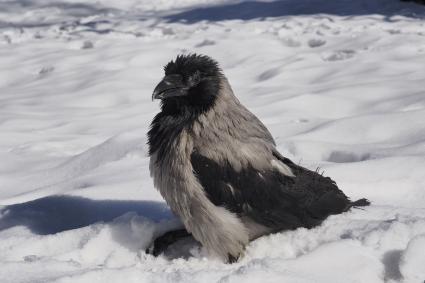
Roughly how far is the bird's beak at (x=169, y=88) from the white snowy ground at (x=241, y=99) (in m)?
0.59

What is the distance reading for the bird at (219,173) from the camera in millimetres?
2426

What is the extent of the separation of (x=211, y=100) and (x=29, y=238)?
1011 mm

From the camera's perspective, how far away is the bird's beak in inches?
100

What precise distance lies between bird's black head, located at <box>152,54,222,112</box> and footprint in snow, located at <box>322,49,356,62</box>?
4513mm

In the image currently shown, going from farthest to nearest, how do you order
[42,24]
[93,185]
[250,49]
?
[42,24] < [250,49] < [93,185]

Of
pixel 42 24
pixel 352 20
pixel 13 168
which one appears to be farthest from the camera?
pixel 42 24

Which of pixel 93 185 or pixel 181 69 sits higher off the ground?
pixel 181 69

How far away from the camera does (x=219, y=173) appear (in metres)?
2.41

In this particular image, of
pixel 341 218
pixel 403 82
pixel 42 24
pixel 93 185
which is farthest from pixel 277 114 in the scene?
pixel 42 24

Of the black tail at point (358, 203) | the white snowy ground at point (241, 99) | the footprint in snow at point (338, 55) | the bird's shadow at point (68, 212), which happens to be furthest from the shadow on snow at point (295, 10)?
the bird's shadow at point (68, 212)

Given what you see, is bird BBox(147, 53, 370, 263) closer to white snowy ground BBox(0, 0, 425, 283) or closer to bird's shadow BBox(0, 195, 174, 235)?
white snowy ground BBox(0, 0, 425, 283)

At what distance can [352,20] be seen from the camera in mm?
8922

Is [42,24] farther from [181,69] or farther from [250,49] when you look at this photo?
[181,69]

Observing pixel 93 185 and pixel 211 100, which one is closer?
pixel 211 100
